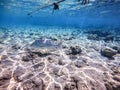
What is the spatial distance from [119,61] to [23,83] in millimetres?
7468

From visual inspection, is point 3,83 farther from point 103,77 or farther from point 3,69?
point 103,77

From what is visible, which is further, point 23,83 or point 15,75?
point 15,75

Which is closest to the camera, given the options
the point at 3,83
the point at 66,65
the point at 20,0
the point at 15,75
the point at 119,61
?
the point at 3,83

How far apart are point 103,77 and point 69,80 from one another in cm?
201

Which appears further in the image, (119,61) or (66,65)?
(119,61)

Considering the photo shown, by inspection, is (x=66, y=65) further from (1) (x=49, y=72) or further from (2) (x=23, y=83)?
(2) (x=23, y=83)

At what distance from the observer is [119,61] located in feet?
30.5

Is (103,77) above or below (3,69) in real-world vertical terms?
below

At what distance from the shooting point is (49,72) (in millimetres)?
6871

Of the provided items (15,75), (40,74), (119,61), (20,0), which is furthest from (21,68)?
(20,0)

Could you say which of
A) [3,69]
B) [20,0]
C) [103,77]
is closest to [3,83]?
[3,69]

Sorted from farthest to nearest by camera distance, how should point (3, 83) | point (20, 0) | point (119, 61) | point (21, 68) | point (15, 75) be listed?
point (20, 0), point (119, 61), point (21, 68), point (15, 75), point (3, 83)

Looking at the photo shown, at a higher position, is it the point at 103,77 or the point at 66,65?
the point at 66,65

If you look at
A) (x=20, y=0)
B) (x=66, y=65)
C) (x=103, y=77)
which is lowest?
(x=103, y=77)
